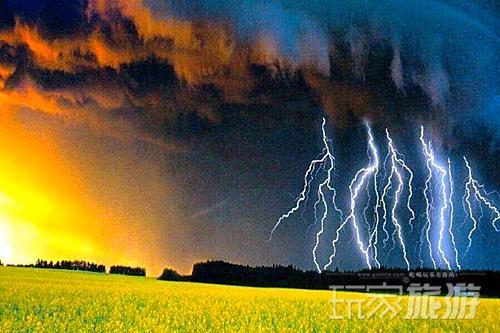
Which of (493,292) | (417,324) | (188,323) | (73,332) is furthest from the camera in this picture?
(493,292)

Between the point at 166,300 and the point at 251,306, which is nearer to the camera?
the point at 251,306

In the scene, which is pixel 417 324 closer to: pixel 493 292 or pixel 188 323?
pixel 188 323

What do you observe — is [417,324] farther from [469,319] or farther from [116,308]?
[116,308]

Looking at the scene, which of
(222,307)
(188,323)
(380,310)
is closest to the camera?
(188,323)

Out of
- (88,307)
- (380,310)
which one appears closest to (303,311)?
(380,310)

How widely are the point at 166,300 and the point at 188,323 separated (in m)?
5.36

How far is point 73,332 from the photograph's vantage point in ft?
40.0

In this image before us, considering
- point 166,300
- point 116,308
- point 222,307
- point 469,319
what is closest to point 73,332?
point 116,308

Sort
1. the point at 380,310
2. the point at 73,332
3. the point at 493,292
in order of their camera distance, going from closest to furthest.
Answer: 1. the point at 73,332
2. the point at 380,310
3. the point at 493,292

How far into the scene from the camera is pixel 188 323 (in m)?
13.5

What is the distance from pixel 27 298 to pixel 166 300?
4.02 metres

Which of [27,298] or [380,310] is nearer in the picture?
[27,298]

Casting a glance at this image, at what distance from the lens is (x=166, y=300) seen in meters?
18.7

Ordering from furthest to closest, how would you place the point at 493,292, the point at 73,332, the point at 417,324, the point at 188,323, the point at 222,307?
1. the point at 493,292
2. the point at 222,307
3. the point at 417,324
4. the point at 188,323
5. the point at 73,332
